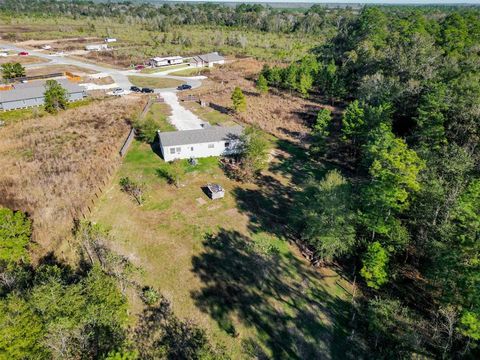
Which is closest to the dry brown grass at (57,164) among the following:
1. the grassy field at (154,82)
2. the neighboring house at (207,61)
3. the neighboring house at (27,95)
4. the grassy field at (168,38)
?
the neighboring house at (27,95)

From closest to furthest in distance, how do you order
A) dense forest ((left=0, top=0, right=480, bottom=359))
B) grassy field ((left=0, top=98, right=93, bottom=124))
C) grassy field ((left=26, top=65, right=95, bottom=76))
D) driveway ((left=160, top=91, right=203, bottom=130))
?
1. dense forest ((left=0, top=0, right=480, bottom=359))
2. driveway ((left=160, top=91, right=203, bottom=130))
3. grassy field ((left=0, top=98, right=93, bottom=124))
4. grassy field ((left=26, top=65, right=95, bottom=76))

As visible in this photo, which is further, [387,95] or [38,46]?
[38,46]

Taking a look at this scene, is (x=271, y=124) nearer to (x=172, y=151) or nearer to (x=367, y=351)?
(x=172, y=151)

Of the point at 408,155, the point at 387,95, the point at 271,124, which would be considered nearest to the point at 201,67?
the point at 271,124

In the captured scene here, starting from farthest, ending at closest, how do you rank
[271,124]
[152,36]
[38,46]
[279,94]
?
[152,36], [38,46], [279,94], [271,124]

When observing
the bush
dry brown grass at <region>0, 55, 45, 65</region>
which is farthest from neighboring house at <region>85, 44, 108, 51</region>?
the bush

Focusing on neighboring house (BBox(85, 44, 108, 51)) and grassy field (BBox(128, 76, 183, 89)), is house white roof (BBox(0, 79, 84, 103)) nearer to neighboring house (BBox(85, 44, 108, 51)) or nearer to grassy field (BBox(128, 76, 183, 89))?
grassy field (BBox(128, 76, 183, 89))
